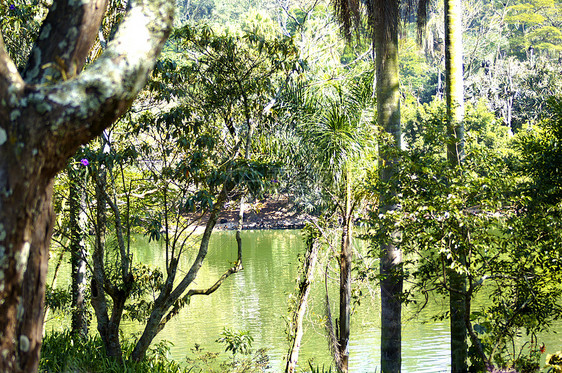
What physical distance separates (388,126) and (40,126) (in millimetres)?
5235

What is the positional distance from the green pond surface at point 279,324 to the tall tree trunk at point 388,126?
52 centimetres

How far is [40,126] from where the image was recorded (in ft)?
6.42

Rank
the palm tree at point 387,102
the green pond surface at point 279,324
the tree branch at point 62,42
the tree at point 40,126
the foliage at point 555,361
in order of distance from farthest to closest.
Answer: the green pond surface at point 279,324 → the palm tree at point 387,102 → the foliage at point 555,361 → the tree branch at point 62,42 → the tree at point 40,126

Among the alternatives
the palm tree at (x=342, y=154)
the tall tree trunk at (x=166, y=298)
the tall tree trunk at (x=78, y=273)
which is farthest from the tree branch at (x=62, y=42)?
the tall tree trunk at (x=78, y=273)

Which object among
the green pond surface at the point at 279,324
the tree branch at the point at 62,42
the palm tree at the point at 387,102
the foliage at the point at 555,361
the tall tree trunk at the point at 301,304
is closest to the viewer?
the tree branch at the point at 62,42

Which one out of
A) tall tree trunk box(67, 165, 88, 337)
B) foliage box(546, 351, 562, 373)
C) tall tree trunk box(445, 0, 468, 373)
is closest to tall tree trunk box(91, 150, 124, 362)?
tall tree trunk box(67, 165, 88, 337)

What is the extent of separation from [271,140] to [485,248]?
3.01 meters

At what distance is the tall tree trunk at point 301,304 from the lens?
7.05 meters

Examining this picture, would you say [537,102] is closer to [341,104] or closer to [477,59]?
[477,59]

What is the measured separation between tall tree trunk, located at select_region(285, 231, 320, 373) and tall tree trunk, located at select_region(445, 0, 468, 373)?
1849 mm

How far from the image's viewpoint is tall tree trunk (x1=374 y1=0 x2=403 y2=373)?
6480mm

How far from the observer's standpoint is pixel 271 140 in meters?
7.02

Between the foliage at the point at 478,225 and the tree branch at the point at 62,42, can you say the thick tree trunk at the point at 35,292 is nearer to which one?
the tree branch at the point at 62,42

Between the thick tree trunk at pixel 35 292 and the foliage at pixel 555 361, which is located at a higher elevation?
the thick tree trunk at pixel 35 292
